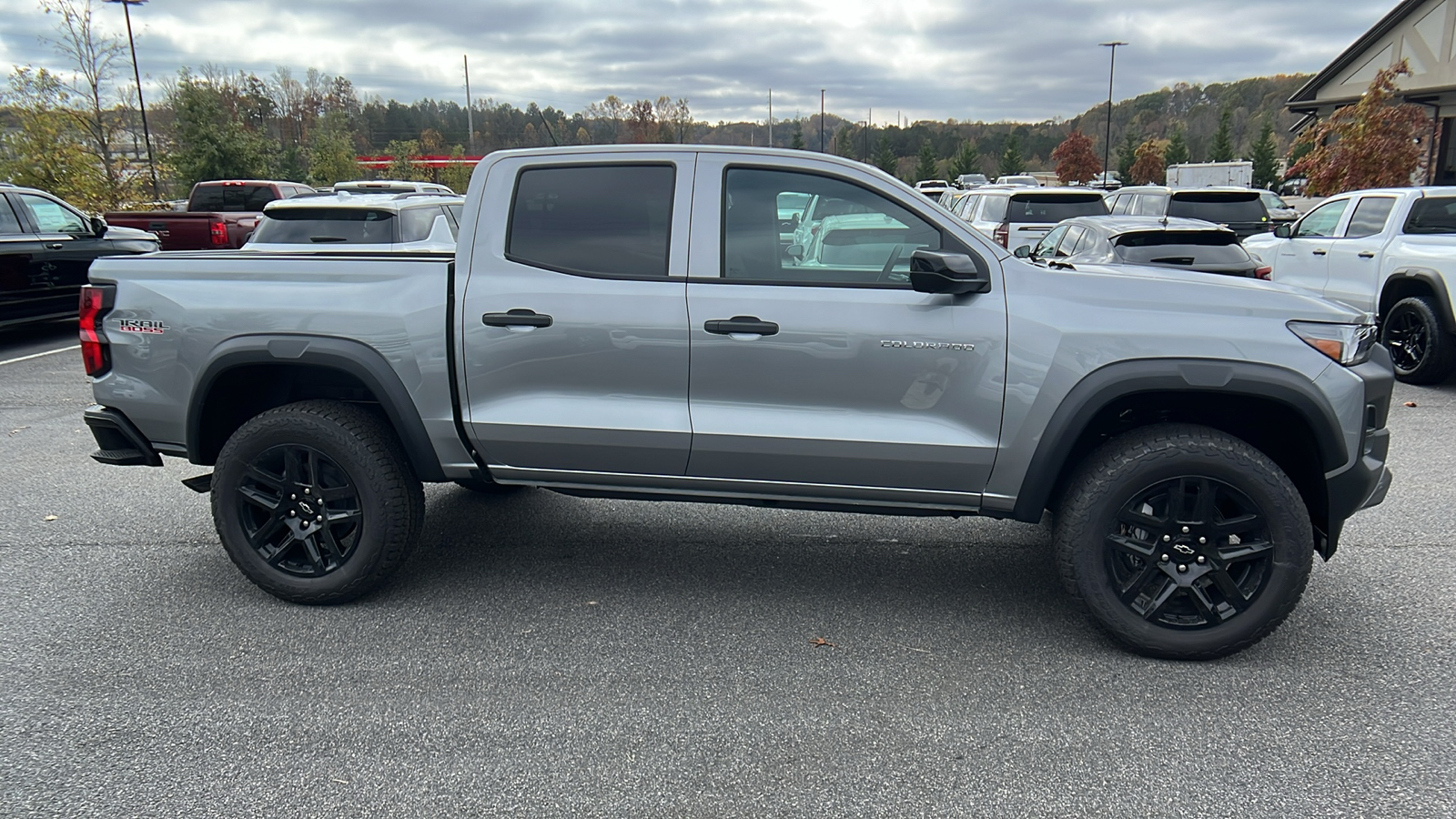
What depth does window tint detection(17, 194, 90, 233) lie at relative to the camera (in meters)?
11.1

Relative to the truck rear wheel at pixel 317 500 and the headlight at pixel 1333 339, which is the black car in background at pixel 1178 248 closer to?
the headlight at pixel 1333 339

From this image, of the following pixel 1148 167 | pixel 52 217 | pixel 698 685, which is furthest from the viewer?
pixel 1148 167

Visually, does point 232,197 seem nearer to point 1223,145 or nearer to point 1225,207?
point 1225,207

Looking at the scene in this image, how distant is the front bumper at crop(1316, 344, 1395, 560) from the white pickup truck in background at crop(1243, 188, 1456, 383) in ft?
16.2

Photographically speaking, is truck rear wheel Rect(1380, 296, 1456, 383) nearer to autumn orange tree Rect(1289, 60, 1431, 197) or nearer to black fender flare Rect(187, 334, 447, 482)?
black fender flare Rect(187, 334, 447, 482)

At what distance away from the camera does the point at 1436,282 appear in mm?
8289

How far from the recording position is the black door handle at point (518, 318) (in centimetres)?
383

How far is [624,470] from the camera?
397cm

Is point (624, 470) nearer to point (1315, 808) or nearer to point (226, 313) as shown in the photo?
point (226, 313)

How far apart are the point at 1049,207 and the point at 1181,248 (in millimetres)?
5677

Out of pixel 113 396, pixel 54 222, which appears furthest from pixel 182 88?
pixel 113 396

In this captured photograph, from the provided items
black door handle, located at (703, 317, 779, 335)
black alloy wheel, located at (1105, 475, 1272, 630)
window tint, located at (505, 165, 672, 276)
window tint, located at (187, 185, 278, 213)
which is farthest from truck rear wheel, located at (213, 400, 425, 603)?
window tint, located at (187, 185, 278, 213)

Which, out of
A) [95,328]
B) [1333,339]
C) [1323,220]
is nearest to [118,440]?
[95,328]

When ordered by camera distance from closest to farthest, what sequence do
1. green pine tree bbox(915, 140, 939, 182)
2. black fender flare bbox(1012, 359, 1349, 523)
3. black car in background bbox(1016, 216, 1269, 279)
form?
1. black fender flare bbox(1012, 359, 1349, 523)
2. black car in background bbox(1016, 216, 1269, 279)
3. green pine tree bbox(915, 140, 939, 182)
